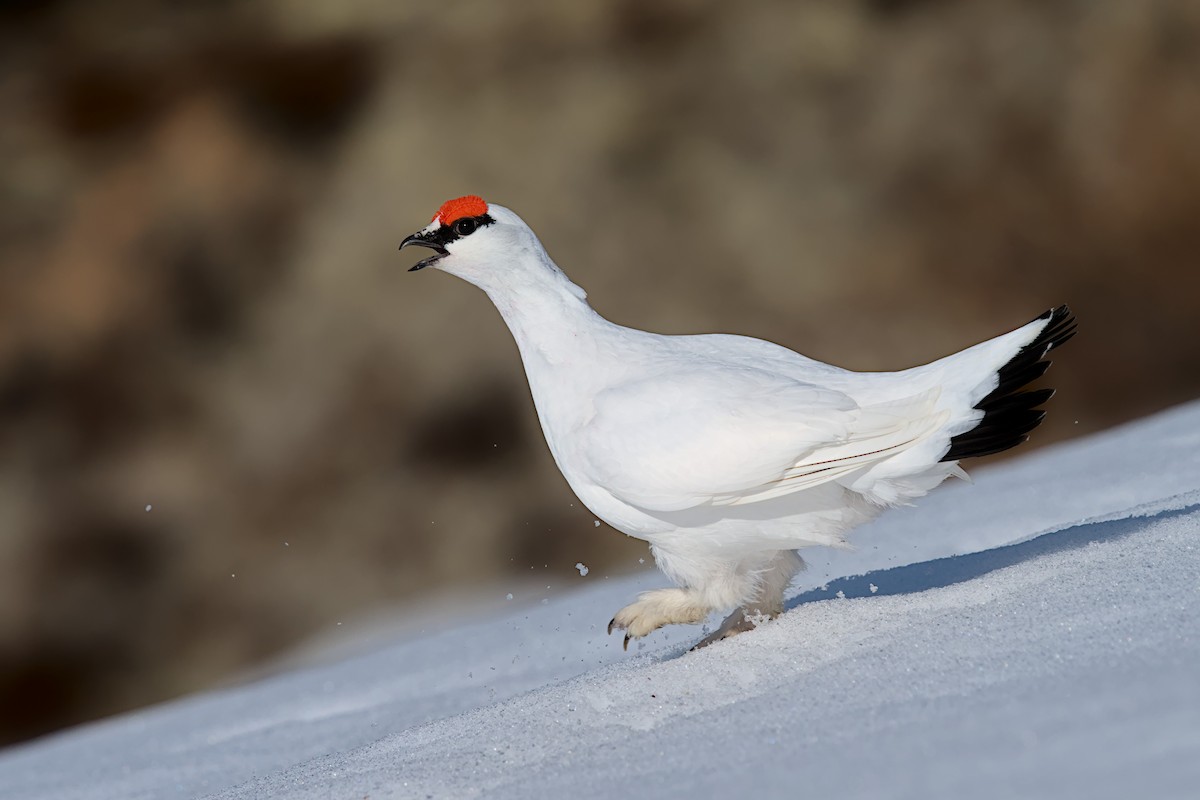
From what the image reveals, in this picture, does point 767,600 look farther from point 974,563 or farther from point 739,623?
point 974,563

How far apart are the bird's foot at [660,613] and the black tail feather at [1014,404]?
20.6 inches

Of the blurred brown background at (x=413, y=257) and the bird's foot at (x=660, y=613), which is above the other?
the blurred brown background at (x=413, y=257)

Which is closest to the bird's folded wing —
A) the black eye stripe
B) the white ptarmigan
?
the white ptarmigan

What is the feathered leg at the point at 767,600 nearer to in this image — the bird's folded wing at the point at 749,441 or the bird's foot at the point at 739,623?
the bird's foot at the point at 739,623

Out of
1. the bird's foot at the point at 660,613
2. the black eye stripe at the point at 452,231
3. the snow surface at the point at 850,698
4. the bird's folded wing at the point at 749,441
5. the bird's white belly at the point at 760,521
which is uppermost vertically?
the black eye stripe at the point at 452,231

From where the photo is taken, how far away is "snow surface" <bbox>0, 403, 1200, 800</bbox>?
136 centimetres

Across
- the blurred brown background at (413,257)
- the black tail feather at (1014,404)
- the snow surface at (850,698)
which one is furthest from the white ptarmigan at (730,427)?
the blurred brown background at (413,257)

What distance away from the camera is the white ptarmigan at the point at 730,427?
206 cm

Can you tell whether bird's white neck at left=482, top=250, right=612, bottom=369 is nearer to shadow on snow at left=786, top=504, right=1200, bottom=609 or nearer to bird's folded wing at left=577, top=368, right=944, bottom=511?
bird's folded wing at left=577, top=368, right=944, bottom=511

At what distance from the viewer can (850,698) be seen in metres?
1.63

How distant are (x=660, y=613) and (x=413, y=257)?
4805 mm

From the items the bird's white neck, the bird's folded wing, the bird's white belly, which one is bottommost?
the bird's white belly

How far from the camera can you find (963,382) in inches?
82.5

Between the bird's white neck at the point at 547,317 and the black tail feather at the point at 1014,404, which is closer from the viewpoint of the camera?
the black tail feather at the point at 1014,404
